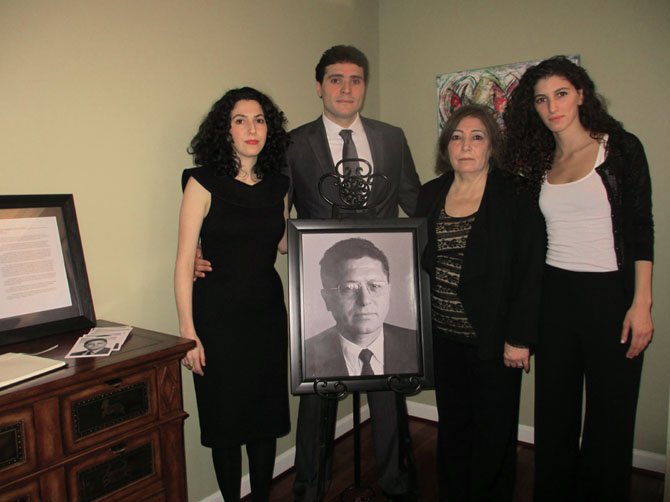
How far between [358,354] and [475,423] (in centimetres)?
53

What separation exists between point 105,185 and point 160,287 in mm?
445

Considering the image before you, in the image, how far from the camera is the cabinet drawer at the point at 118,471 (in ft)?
4.13

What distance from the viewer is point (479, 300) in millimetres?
1799

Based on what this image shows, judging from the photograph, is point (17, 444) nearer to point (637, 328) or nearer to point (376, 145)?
point (376, 145)

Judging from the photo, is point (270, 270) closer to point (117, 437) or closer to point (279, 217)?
point (279, 217)

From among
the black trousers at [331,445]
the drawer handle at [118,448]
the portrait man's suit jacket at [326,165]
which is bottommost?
the black trousers at [331,445]

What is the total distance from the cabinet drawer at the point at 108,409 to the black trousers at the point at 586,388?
1.37 m

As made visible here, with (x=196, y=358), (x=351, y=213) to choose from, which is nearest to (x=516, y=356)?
(x=351, y=213)

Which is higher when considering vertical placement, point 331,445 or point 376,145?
point 376,145

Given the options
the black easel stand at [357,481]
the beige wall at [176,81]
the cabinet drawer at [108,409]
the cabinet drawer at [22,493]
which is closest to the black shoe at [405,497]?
the black easel stand at [357,481]

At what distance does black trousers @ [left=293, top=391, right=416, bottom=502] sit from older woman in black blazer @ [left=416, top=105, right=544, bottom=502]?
241mm

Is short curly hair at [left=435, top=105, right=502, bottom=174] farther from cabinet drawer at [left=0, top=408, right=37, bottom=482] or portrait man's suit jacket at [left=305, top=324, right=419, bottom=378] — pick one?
cabinet drawer at [left=0, top=408, right=37, bottom=482]

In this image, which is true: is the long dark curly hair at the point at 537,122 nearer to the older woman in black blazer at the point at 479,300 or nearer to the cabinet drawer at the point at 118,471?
the older woman in black blazer at the point at 479,300

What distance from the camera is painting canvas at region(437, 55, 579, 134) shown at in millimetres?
2719
